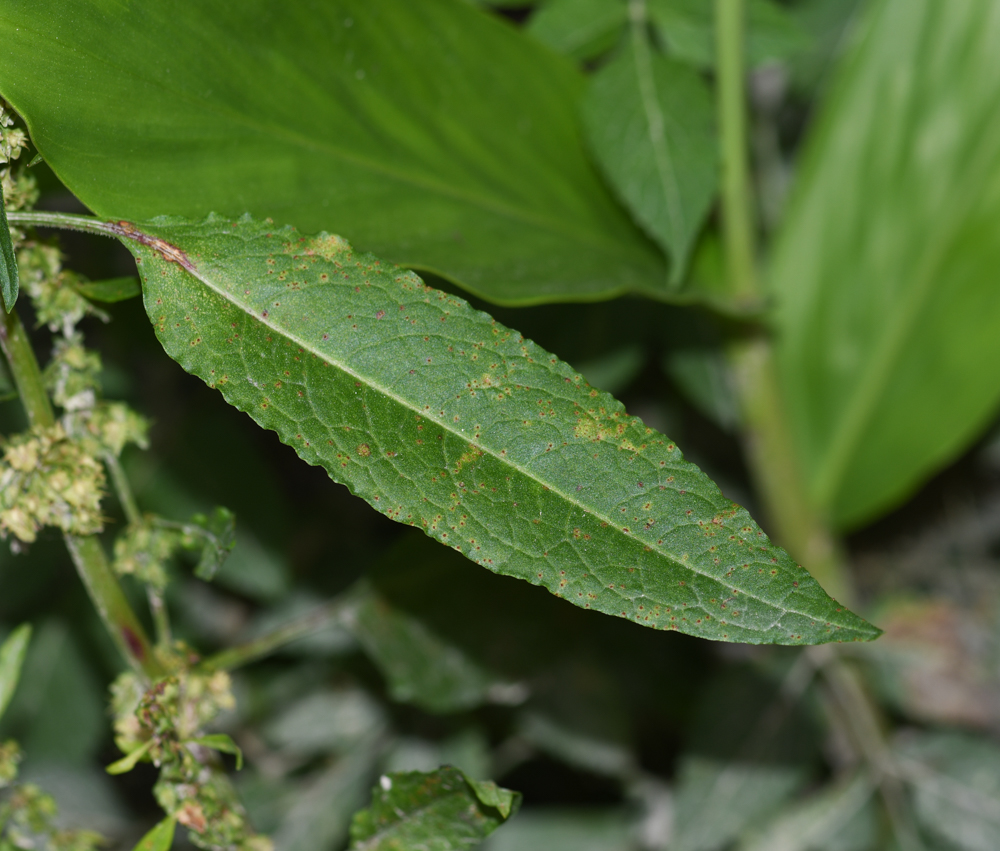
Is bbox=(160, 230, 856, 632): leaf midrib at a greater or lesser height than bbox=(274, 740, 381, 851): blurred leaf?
greater

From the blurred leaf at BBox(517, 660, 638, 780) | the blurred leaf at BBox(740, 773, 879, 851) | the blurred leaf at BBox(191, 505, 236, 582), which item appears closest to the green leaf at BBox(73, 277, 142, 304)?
the blurred leaf at BBox(191, 505, 236, 582)

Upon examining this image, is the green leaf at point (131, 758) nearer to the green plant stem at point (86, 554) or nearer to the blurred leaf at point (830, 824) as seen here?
the green plant stem at point (86, 554)

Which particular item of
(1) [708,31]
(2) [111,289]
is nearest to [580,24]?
(1) [708,31]

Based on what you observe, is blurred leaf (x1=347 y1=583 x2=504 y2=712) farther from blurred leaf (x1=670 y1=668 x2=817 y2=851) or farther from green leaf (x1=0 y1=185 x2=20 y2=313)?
green leaf (x1=0 y1=185 x2=20 y2=313)

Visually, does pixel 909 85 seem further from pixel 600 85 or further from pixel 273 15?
pixel 273 15

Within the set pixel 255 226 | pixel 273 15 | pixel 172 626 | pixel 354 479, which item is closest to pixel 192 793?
pixel 354 479

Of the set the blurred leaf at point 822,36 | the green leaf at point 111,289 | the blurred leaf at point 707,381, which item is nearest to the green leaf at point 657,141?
the blurred leaf at point 707,381
